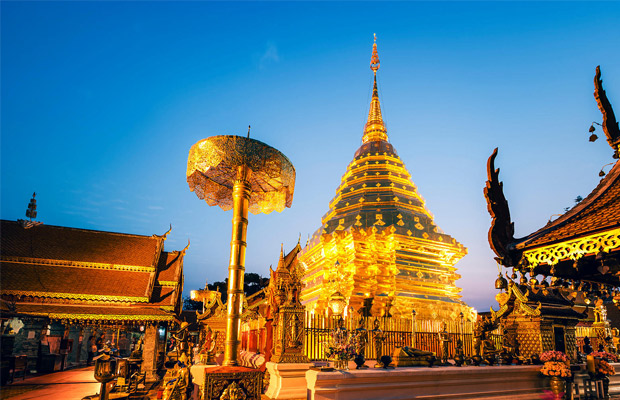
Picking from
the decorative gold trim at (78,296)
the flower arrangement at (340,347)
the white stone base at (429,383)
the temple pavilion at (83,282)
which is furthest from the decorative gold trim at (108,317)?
the white stone base at (429,383)

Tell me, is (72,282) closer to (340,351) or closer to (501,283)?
(340,351)

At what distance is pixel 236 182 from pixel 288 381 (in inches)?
161

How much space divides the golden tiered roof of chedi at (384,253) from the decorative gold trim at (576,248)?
11475mm

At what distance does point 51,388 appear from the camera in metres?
12.1

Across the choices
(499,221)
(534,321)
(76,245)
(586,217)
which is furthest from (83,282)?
(586,217)

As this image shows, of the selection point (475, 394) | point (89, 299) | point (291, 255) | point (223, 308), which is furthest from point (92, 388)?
point (475, 394)

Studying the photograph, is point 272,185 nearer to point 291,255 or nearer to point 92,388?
point 291,255

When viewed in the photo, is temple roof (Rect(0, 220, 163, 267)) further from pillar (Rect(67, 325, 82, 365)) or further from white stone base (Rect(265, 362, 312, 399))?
white stone base (Rect(265, 362, 312, 399))

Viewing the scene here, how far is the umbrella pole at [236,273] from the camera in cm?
644

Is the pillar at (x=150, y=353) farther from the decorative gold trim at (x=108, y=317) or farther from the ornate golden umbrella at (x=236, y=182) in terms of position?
the ornate golden umbrella at (x=236, y=182)

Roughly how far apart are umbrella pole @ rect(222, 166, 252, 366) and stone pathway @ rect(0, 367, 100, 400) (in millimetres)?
6701

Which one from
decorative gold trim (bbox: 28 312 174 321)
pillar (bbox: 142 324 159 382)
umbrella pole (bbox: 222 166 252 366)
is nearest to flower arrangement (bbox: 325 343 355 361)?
umbrella pole (bbox: 222 166 252 366)

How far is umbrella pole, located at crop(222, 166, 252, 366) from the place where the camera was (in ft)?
21.1

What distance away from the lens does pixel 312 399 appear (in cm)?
680
